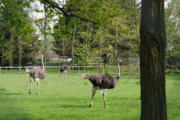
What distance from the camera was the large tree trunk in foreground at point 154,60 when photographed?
5426mm

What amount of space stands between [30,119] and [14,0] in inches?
150

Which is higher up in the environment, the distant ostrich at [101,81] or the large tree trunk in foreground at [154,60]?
the large tree trunk in foreground at [154,60]

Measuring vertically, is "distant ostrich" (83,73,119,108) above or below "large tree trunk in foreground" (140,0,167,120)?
below

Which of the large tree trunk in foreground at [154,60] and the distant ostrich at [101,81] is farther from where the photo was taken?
the distant ostrich at [101,81]

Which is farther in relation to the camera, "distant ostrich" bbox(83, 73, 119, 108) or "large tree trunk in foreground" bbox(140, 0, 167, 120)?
"distant ostrich" bbox(83, 73, 119, 108)

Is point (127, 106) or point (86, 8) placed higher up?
point (86, 8)

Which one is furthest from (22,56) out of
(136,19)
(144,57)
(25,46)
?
(144,57)

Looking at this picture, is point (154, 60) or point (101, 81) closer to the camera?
point (154, 60)

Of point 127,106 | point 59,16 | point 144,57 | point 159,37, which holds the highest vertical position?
point 59,16

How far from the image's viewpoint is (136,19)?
15594 millimetres

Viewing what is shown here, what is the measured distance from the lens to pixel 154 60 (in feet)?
17.9

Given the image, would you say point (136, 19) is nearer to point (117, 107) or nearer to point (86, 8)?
point (117, 107)

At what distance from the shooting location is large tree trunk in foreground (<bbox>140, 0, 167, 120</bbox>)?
17.8 feet

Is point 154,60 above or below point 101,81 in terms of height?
above
